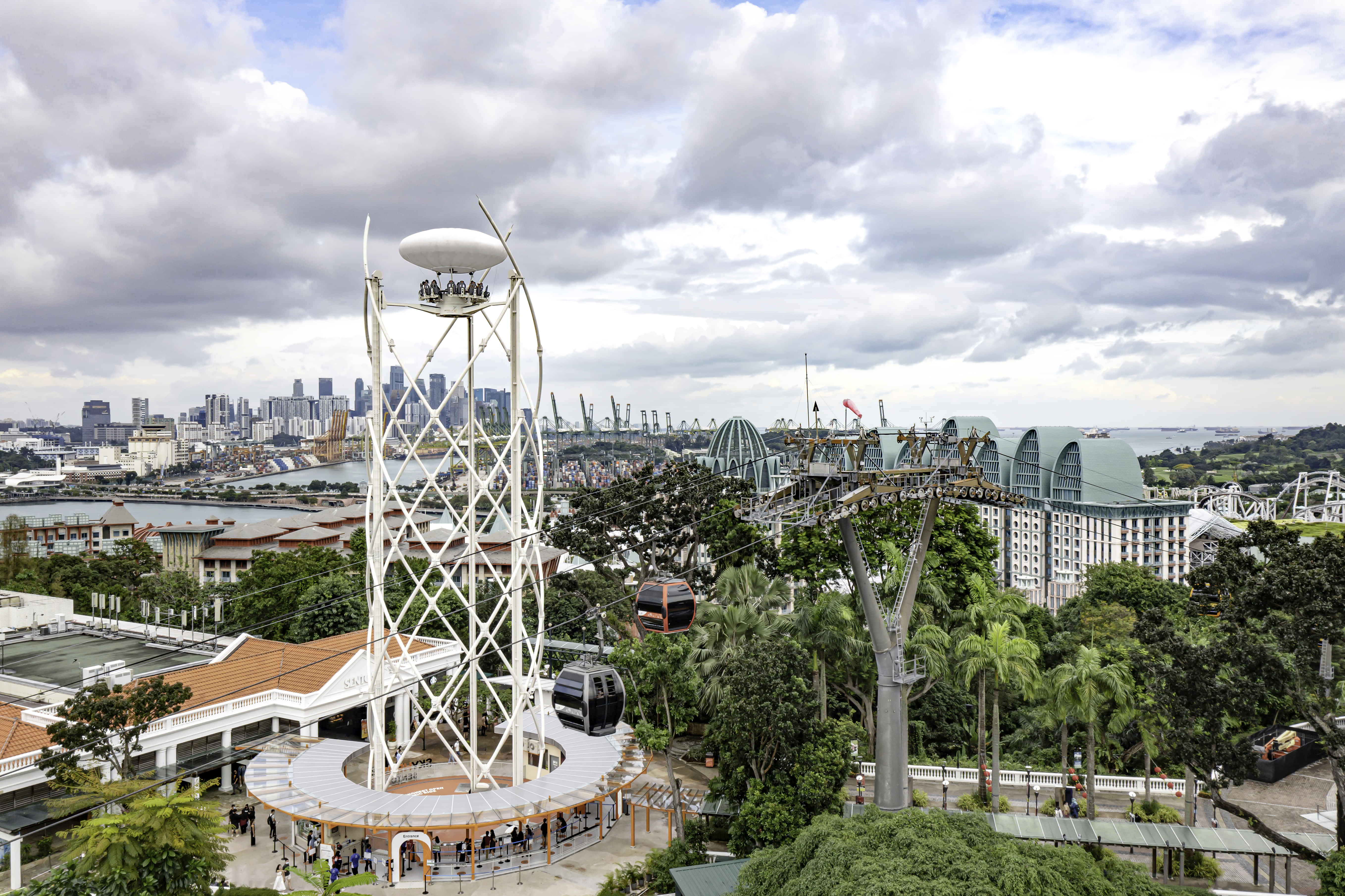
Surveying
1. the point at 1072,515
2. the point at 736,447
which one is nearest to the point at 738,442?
the point at 736,447

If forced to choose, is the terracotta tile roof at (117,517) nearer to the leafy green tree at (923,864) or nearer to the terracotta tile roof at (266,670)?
the terracotta tile roof at (266,670)

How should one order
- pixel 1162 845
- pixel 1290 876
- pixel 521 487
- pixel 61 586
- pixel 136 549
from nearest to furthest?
1. pixel 1162 845
2. pixel 1290 876
3. pixel 521 487
4. pixel 61 586
5. pixel 136 549

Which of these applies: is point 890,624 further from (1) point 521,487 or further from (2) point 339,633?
(2) point 339,633

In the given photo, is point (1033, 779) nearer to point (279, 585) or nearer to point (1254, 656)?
point (1254, 656)

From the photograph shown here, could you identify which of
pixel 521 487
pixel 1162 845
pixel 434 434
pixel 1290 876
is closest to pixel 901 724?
pixel 1162 845

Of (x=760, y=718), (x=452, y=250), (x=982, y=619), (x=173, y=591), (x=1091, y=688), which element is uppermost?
(x=452, y=250)

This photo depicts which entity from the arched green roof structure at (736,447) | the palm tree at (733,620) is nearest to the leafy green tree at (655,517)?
the palm tree at (733,620)
